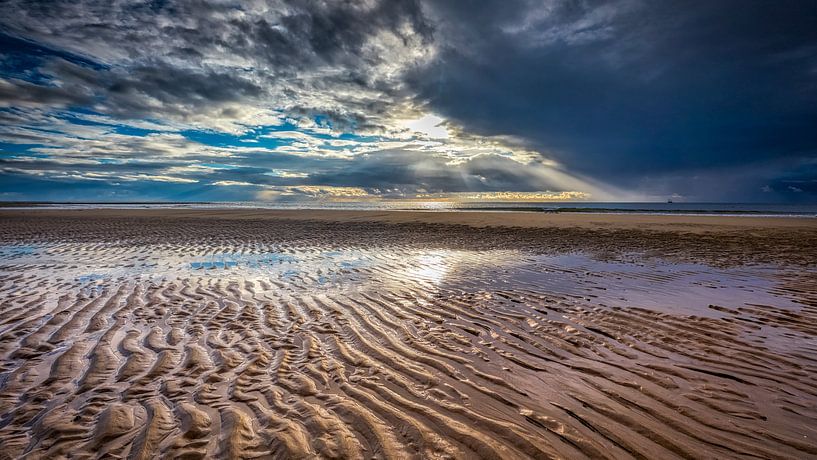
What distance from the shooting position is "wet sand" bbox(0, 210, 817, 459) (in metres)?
3.38

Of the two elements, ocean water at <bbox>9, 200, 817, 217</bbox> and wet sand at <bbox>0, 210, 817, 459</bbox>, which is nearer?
wet sand at <bbox>0, 210, 817, 459</bbox>

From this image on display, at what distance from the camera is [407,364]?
5004 millimetres

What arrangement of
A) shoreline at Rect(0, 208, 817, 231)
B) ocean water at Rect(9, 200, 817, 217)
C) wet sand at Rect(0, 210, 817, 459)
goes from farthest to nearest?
ocean water at Rect(9, 200, 817, 217) < shoreline at Rect(0, 208, 817, 231) < wet sand at Rect(0, 210, 817, 459)

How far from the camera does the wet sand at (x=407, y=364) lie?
133 inches

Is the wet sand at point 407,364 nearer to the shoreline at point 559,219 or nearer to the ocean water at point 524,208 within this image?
the shoreline at point 559,219

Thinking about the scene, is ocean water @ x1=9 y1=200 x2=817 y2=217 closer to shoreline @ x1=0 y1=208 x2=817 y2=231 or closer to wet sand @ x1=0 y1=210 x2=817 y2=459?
shoreline @ x1=0 y1=208 x2=817 y2=231

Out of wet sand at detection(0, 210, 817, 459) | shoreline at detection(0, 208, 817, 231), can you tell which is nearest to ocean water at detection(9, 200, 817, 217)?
shoreline at detection(0, 208, 817, 231)

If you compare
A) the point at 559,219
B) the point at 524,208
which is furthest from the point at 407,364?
the point at 524,208

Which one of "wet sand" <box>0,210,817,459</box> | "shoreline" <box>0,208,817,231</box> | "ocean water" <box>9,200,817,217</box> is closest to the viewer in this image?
"wet sand" <box>0,210,817,459</box>

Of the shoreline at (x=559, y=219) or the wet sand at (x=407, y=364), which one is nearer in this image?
the wet sand at (x=407, y=364)

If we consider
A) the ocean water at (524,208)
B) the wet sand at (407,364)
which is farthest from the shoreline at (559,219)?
the wet sand at (407,364)

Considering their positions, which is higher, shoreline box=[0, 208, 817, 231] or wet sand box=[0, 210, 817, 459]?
shoreline box=[0, 208, 817, 231]

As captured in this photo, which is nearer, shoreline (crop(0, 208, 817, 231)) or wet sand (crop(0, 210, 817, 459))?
wet sand (crop(0, 210, 817, 459))

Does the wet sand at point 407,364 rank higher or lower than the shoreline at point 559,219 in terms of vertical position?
lower
